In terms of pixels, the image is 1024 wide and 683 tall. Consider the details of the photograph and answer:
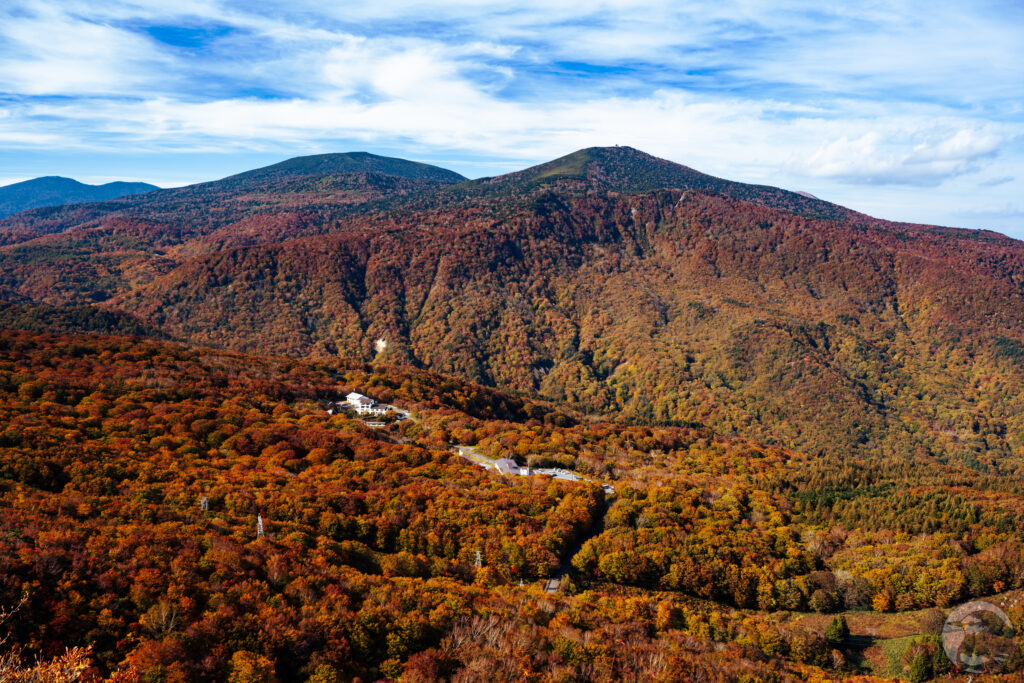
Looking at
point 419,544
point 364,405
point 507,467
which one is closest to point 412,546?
point 419,544

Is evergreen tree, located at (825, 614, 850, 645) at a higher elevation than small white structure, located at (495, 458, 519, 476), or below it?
below

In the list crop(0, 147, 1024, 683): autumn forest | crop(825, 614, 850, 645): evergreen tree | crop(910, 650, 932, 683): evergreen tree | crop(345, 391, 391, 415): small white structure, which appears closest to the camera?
crop(0, 147, 1024, 683): autumn forest

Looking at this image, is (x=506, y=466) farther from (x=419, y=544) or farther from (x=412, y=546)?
(x=412, y=546)

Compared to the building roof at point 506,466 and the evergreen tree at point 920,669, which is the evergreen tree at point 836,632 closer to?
the evergreen tree at point 920,669

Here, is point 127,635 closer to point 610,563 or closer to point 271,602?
point 271,602

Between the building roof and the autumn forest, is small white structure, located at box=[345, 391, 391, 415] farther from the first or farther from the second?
the building roof

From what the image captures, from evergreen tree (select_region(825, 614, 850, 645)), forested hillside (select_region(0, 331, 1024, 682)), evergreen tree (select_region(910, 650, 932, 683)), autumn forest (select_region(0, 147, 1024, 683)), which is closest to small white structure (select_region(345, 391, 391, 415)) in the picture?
autumn forest (select_region(0, 147, 1024, 683))

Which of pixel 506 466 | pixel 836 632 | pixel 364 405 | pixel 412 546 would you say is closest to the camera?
pixel 836 632
